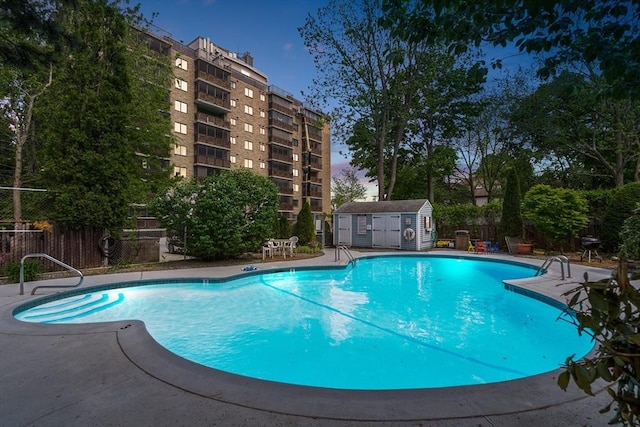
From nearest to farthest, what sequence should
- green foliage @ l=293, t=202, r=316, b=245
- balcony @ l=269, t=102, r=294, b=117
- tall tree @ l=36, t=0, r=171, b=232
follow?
Answer: tall tree @ l=36, t=0, r=171, b=232, green foliage @ l=293, t=202, r=316, b=245, balcony @ l=269, t=102, r=294, b=117

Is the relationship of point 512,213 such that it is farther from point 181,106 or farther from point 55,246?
point 181,106

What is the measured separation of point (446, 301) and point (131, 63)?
17534mm

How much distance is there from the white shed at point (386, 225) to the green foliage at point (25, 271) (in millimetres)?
15080

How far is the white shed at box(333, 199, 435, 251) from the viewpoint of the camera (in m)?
17.7

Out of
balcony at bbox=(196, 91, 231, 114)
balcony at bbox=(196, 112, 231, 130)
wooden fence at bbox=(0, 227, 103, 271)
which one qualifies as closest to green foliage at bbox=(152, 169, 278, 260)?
wooden fence at bbox=(0, 227, 103, 271)

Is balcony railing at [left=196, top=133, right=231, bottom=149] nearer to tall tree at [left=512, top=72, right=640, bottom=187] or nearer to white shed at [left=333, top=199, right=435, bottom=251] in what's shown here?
white shed at [left=333, top=199, right=435, bottom=251]

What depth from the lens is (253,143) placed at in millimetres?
39188

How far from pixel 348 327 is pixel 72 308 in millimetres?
5814

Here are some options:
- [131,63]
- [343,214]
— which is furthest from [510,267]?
[131,63]

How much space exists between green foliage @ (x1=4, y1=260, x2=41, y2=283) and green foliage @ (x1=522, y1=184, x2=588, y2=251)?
18.9 m

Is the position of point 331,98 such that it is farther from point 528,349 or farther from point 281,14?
Result: point 528,349

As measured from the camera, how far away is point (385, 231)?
1878 centimetres

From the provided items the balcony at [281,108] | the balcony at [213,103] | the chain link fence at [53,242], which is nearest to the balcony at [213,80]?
the balcony at [213,103]

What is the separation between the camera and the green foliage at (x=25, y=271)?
8.22 m
